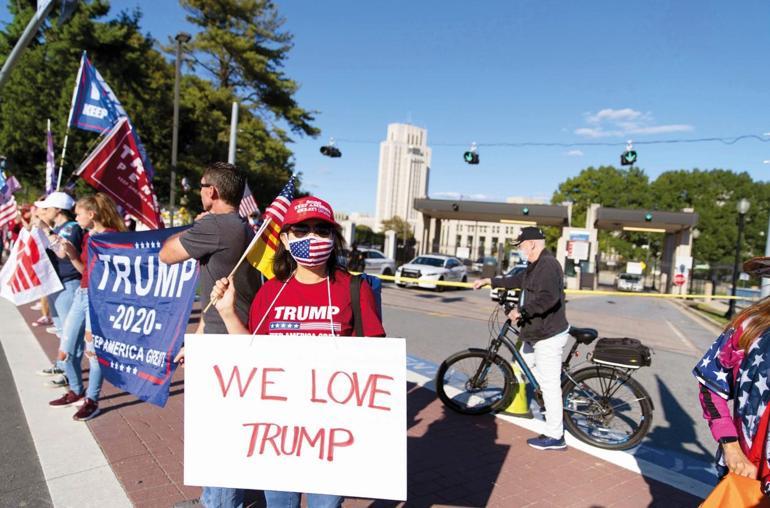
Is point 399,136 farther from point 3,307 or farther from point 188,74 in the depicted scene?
point 3,307

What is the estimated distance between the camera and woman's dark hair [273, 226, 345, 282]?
2.44 meters

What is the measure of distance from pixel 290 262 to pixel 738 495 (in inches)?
78.4

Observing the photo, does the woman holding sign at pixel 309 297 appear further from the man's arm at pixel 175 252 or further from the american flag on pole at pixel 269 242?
the man's arm at pixel 175 252

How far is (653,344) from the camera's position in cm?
1218

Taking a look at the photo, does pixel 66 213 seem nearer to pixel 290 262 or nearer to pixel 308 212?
pixel 290 262

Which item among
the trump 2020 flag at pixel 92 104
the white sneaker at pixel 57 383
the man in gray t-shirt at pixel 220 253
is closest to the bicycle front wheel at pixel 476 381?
the man in gray t-shirt at pixel 220 253

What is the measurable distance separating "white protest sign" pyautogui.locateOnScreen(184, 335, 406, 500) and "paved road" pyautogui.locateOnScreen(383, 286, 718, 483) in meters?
3.52

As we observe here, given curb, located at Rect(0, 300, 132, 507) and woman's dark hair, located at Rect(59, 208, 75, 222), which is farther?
woman's dark hair, located at Rect(59, 208, 75, 222)

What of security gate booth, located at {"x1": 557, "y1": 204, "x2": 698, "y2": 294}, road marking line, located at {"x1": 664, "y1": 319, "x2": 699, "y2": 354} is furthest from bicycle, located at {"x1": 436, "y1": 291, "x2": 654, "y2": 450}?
security gate booth, located at {"x1": 557, "y1": 204, "x2": 698, "y2": 294}

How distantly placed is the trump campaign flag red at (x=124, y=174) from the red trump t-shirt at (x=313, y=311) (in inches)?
183

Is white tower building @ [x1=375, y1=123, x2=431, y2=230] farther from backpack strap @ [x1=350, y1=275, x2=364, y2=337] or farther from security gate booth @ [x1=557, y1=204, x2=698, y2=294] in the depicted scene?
backpack strap @ [x1=350, y1=275, x2=364, y2=337]

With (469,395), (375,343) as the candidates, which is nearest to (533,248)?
(469,395)

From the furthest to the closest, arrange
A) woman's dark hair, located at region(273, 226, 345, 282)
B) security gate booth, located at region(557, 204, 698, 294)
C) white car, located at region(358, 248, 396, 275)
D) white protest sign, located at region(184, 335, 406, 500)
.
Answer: security gate booth, located at region(557, 204, 698, 294)
white car, located at region(358, 248, 396, 275)
woman's dark hair, located at region(273, 226, 345, 282)
white protest sign, located at region(184, 335, 406, 500)

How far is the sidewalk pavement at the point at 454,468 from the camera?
11.6ft
